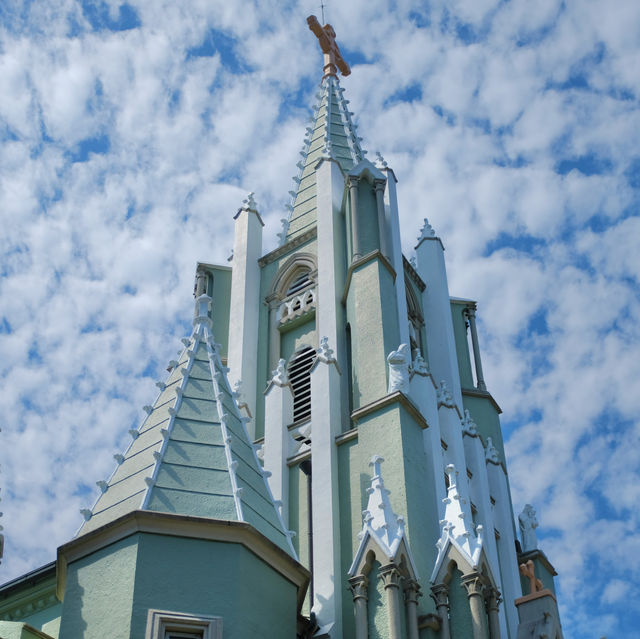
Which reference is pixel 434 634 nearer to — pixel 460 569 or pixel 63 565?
pixel 460 569

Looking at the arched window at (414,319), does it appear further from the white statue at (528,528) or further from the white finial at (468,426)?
the white statue at (528,528)

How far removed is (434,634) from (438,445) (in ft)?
15.4

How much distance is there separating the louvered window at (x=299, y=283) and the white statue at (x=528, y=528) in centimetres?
739

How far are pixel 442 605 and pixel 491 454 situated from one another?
9.64 m

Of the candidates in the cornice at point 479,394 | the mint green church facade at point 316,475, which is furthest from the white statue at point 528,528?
the cornice at point 479,394

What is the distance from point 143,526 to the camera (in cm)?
1512

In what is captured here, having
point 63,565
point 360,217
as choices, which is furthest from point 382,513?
point 360,217

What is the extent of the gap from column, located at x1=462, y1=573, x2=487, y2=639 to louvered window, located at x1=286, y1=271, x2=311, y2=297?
11054 millimetres

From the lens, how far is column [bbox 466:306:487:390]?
90.9 feet

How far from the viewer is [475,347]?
28.6 metres

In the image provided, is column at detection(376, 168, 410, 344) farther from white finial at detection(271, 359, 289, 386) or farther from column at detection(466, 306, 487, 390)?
column at detection(466, 306, 487, 390)

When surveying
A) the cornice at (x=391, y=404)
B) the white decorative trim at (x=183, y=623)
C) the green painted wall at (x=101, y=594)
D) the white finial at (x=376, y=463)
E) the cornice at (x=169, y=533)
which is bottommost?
the white decorative trim at (x=183, y=623)

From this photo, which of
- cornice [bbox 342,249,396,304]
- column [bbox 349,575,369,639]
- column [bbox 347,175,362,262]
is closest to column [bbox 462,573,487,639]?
column [bbox 349,575,369,639]

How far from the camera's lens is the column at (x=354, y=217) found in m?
23.5
